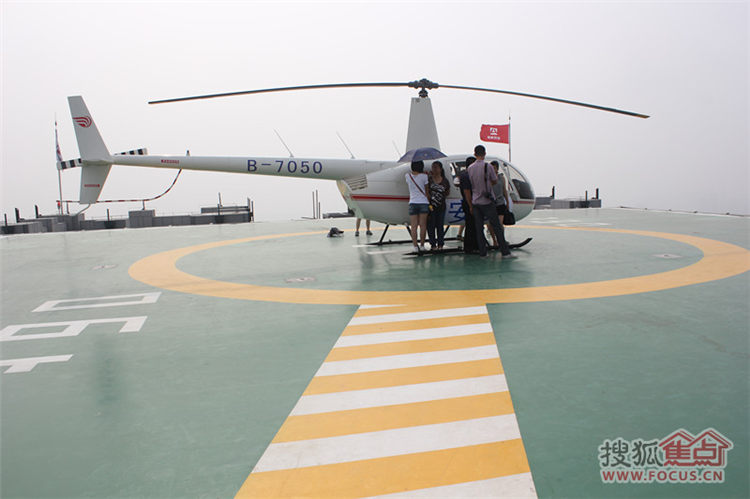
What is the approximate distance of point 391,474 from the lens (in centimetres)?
279

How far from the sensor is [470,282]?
25.0ft

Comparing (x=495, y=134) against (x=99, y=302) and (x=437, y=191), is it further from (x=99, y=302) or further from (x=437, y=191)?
(x=99, y=302)

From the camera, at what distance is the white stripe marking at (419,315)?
18.8ft

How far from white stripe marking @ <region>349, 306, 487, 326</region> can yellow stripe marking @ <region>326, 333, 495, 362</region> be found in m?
0.76

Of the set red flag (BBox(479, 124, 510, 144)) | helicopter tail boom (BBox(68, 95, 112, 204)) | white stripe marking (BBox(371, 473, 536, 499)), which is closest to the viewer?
white stripe marking (BBox(371, 473, 536, 499))

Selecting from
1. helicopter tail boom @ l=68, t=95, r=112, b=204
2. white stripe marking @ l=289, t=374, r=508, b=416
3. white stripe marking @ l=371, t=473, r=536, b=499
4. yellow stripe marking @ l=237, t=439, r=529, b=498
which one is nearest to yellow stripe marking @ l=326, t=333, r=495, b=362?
white stripe marking @ l=289, t=374, r=508, b=416

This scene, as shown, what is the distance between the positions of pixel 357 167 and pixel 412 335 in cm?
656

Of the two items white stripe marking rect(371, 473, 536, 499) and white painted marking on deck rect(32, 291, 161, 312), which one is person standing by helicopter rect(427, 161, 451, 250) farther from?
white stripe marking rect(371, 473, 536, 499)

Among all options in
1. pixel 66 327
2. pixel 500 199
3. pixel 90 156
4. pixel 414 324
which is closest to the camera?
pixel 414 324

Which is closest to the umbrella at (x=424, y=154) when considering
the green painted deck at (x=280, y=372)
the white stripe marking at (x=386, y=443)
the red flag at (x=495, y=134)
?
the green painted deck at (x=280, y=372)

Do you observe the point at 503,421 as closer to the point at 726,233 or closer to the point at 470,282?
the point at 470,282

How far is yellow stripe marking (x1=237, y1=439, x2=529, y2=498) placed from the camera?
2.66 m

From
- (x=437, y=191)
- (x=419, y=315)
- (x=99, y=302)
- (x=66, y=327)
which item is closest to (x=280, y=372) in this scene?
(x=419, y=315)

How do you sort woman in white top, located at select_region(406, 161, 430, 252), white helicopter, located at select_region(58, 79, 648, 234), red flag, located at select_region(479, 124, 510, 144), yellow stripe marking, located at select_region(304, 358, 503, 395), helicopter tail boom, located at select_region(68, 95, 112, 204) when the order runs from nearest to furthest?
1. yellow stripe marking, located at select_region(304, 358, 503, 395)
2. woman in white top, located at select_region(406, 161, 430, 252)
3. white helicopter, located at select_region(58, 79, 648, 234)
4. helicopter tail boom, located at select_region(68, 95, 112, 204)
5. red flag, located at select_region(479, 124, 510, 144)
